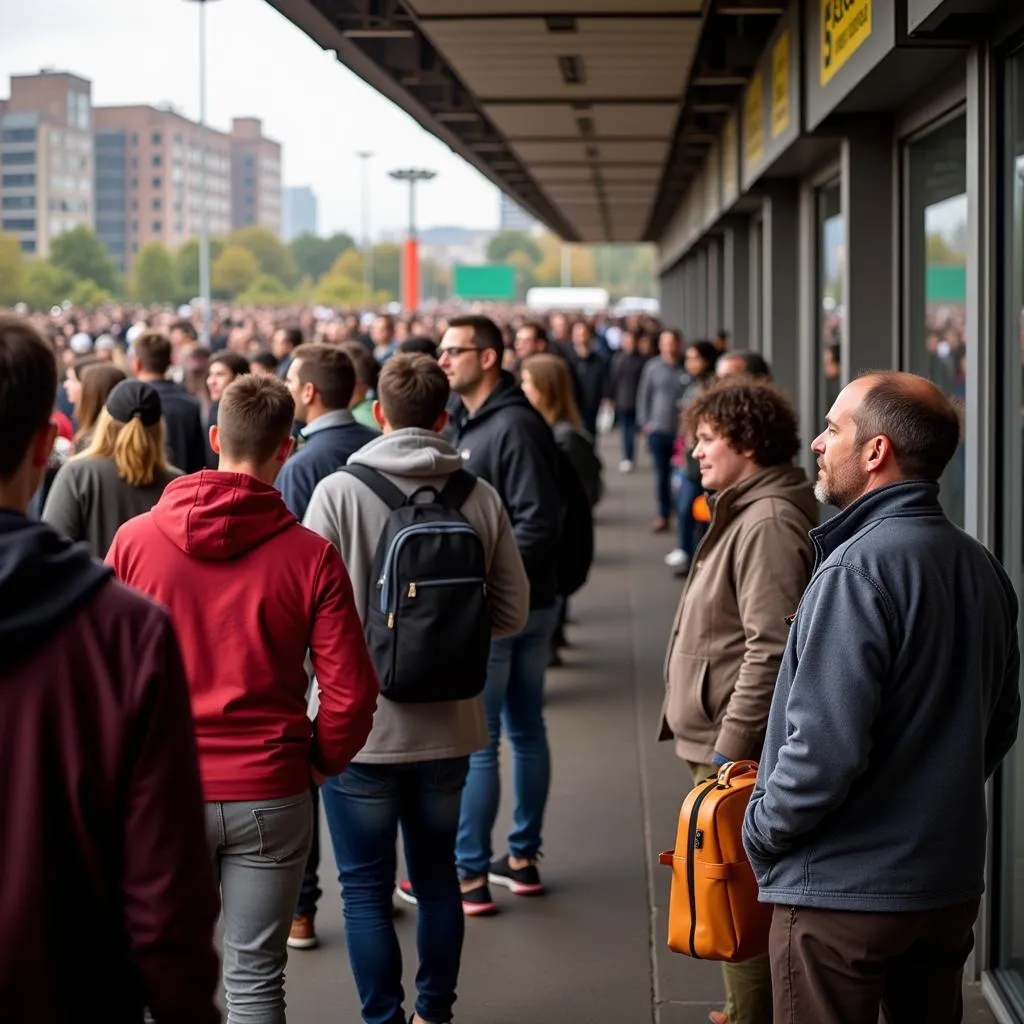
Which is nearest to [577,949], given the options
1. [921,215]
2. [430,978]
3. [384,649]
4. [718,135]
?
[430,978]

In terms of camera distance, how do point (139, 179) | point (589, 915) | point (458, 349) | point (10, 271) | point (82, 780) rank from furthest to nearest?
point (139, 179)
point (10, 271)
point (458, 349)
point (589, 915)
point (82, 780)

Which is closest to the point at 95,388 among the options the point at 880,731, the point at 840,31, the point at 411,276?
the point at 840,31

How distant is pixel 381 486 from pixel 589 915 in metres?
2.19

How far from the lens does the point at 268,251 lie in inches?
5285

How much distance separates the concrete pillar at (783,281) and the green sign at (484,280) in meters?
80.0

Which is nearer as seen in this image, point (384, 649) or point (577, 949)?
point (384, 649)

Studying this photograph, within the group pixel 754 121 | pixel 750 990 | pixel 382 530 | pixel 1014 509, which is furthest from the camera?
pixel 754 121

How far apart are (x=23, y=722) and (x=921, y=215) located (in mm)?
5554

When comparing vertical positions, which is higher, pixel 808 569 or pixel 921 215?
pixel 921 215

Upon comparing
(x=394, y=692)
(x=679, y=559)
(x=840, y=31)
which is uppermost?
(x=840, y=31)

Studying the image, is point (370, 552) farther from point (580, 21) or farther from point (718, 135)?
point (718, 135)

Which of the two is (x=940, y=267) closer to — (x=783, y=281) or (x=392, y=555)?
(x=392, y=555)

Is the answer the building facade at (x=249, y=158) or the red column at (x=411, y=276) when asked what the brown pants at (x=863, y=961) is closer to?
the red column at (x=411, y=276)

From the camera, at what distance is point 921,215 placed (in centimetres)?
682
